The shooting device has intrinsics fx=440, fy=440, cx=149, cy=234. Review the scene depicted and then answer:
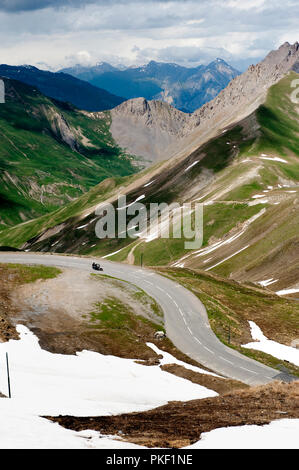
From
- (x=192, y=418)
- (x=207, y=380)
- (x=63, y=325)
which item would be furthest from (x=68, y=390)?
(x=63, y=325)

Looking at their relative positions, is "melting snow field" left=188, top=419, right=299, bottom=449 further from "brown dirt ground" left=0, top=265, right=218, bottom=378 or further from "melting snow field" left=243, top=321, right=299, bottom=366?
"melting snow field" left=243, top=321, right=299, bottom=366

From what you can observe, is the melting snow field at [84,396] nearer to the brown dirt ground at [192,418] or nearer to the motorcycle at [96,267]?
the brown dirt ground at [192,418]

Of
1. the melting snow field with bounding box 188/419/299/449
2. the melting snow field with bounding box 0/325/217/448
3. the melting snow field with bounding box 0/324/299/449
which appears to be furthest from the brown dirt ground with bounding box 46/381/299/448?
the melting snow field with bounding box 0/325/217/448

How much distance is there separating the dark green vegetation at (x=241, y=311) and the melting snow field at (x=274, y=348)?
1013 mm

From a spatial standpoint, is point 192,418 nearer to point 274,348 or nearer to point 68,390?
point 68,390

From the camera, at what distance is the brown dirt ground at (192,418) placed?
80.6ft

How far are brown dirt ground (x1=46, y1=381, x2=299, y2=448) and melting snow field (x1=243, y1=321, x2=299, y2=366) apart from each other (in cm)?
1962

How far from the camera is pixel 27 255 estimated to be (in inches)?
3782

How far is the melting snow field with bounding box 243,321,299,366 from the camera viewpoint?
57531 mm

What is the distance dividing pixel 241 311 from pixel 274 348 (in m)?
14.6

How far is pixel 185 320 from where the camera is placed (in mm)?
67125
